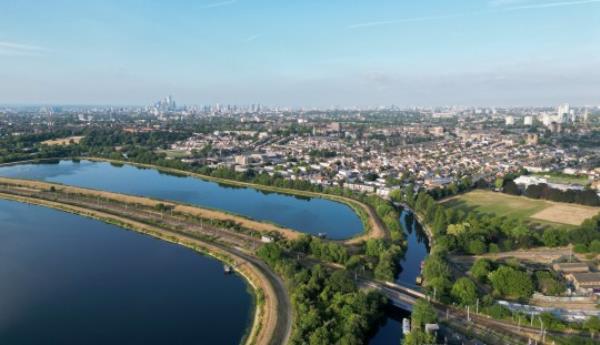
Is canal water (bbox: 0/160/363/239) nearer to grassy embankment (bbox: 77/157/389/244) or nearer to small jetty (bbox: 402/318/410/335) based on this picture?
grassy embankment (bbox: 77/157/389/244)

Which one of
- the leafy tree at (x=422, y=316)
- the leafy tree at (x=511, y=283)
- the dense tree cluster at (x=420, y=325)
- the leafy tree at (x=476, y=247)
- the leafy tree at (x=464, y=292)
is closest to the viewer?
A: the dense tree cluster at (x=420, y=325)

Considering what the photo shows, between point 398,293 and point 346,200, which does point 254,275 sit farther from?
point 346,200

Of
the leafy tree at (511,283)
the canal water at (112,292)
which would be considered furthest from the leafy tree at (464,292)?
the canal water at (112,292)

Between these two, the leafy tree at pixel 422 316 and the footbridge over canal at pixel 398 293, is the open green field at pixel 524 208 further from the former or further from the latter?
the leafy tree at pixel 422 316

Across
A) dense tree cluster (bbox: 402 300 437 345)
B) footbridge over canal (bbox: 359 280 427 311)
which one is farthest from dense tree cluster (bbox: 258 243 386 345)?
dense tree cluster (bbox: 402 300 437 345)

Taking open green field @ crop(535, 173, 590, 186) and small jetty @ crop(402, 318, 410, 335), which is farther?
open green field @ crop(535, 173, 590, 186)

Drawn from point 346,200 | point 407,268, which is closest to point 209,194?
point 346,200

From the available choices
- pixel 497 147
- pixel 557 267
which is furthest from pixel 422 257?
pixel 497 147
